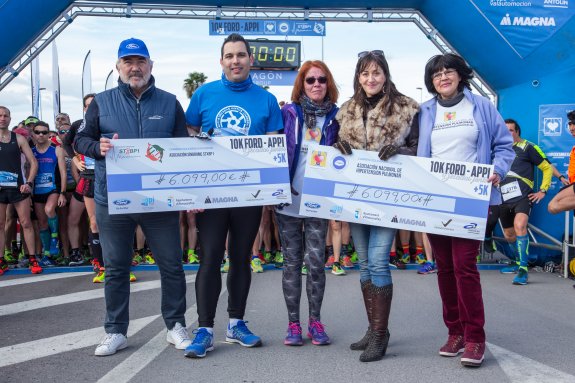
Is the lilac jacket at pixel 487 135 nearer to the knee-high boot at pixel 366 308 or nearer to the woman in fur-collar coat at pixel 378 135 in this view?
the woman in fur-collar coat at pixel 378 135

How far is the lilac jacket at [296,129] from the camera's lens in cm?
453

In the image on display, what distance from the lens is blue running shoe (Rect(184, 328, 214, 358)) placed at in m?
4.21

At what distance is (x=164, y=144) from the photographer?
14.3ft

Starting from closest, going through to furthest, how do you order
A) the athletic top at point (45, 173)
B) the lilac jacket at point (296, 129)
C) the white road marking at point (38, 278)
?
the lilac jacket at point (296, 129) → the white road marking at point (38, 278) → the athletic top at point (45, 173)

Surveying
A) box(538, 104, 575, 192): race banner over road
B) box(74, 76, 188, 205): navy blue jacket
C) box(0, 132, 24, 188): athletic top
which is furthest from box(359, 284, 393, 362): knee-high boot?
box(0, 132, 24, 188): athletic top

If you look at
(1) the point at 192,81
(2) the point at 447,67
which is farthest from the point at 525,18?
(1) the point at 192,81

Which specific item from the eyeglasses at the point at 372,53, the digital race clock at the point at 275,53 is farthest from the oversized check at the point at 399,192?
the digital race clock at the point at 275,53

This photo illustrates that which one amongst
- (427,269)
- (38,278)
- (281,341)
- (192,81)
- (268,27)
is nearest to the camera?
(281,341)

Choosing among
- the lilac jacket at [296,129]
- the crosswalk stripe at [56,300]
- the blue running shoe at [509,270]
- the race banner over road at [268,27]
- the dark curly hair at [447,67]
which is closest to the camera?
the dark curly hair at [447,67]

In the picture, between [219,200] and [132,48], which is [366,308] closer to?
[219,200]

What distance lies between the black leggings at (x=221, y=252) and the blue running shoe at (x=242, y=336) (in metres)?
0.13

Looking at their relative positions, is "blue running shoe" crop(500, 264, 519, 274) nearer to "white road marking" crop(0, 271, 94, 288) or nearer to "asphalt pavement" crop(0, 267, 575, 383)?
"asphalt pavement" crop(0, 267, 575, 383)

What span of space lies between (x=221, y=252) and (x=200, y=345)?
2.23 ft

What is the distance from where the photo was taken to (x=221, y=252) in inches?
175
